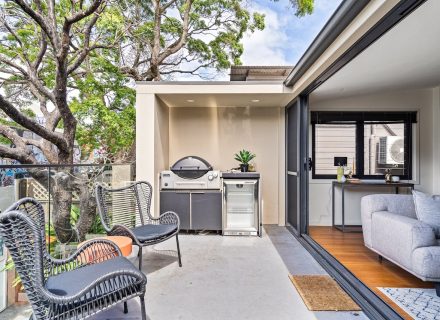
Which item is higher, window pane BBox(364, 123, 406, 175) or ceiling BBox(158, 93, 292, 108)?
ceiling BBox(158, 93, 292, 108)

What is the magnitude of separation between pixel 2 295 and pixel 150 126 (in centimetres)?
270

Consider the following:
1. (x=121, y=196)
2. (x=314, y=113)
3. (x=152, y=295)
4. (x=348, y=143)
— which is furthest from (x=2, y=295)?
(x=348, y=143)

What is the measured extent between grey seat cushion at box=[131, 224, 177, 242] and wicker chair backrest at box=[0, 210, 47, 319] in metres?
1.22

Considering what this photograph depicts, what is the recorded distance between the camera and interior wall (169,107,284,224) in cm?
487

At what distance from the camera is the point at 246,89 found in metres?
3.83

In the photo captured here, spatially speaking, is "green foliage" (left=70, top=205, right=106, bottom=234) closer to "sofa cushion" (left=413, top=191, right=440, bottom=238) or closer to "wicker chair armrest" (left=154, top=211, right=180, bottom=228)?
"wicker chair armrest" (left=154, top=211, right=180, bottom=228)

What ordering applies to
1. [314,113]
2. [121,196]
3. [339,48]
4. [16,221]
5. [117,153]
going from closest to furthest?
[16,221], [339,48], [121,196], [314,113], [117,153]

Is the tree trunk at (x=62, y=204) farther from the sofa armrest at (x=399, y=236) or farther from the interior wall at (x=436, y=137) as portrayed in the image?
the interior wall at (x=436, y=137)

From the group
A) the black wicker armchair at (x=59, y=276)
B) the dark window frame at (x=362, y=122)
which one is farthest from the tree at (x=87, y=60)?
the dark window frame at (x=362, y=122)

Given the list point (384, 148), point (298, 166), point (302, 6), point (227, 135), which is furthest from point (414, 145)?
point (302, 6)

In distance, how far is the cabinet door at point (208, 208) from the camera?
4117 millimetres

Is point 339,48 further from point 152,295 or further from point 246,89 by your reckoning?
point 152,295

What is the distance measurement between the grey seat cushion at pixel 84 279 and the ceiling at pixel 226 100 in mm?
2836

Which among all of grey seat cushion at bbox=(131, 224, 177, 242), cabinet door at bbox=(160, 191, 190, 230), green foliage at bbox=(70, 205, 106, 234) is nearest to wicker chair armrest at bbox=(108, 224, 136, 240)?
grey seat cushion at bbox=(131, 224, 177, 242)
